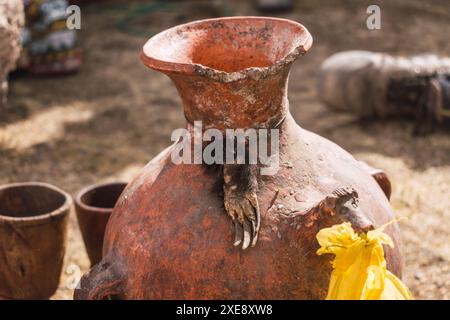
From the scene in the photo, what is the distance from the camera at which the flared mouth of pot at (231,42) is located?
7.74 ft

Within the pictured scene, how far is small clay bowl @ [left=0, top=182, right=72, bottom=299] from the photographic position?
3.13 meters

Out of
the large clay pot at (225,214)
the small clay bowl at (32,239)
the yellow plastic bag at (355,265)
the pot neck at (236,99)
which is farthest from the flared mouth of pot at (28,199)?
the yellow plastic bag at (355,265)

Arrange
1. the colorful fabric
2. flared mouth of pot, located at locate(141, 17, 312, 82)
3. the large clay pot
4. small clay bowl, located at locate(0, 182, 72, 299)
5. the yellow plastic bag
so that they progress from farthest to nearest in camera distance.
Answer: the colorful fabric, small clay bowl, located at locate(0, 182, 72, 299), flared mouth of pot, located at locate(141, 17, 312, 82), the large clay pot, the yellow plastic bag

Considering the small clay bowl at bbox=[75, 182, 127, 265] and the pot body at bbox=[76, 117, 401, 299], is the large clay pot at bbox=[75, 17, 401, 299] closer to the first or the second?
the pot body at bbox=[76, 117, 401, 299]

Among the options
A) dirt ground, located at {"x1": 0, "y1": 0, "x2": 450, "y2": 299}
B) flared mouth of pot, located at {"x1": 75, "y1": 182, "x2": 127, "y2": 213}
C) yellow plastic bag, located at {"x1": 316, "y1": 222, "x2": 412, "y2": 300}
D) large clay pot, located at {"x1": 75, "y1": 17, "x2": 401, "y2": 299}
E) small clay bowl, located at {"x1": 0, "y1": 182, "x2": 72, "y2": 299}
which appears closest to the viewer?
yellow plastic bag, located at {"x1": 316, "y1": 222, "x2": 412, "y2": 300}

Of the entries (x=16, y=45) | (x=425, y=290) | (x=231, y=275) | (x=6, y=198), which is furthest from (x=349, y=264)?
(x=16, y=45)

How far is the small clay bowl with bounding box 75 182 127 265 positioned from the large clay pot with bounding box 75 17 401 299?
80cm

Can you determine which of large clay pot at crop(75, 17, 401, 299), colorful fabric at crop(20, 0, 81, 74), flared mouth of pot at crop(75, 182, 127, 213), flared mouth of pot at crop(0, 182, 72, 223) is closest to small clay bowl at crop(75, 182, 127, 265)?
flared mouth of pot at crop(75, 182, 127, 213)

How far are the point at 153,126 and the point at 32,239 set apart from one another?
2495mm

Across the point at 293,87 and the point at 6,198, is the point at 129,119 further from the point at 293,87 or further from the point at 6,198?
the point at 6,198

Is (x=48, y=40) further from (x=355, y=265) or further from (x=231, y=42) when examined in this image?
(x=355, y=265)

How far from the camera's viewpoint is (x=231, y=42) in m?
2.48

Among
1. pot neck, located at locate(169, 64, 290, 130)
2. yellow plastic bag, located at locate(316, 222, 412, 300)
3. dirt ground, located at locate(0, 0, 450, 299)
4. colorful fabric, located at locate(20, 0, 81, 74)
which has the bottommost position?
dirt ground, located at locate(0, 0, 450, 299)

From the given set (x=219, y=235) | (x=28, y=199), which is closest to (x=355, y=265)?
(x=219, y=235)
